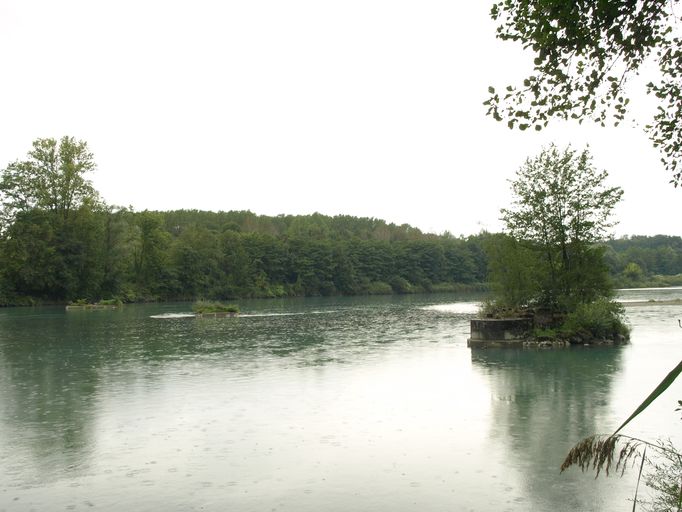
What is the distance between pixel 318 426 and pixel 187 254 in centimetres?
8058

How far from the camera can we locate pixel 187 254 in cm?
8944

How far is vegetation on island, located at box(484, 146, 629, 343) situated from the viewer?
83.8ft

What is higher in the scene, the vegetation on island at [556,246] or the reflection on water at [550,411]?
the vegetation on island at [556,246]

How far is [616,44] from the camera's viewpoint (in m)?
6.84

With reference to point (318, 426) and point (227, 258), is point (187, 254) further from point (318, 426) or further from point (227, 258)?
point (318, 426)

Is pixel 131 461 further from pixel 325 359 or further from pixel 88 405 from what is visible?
pixel 325 359

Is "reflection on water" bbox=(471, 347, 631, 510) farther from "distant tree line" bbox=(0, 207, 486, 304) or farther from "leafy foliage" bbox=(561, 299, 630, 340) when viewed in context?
"distant tree line" bbox=(0, 207, 486, 304)

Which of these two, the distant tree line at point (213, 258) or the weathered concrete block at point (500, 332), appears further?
the distant tree line at point (213, 258)

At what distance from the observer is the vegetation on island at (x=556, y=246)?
2553 centimetres

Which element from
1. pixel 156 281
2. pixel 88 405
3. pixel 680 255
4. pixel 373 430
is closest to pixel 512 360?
pixel 373 430

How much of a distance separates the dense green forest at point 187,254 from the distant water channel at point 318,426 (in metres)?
16.6

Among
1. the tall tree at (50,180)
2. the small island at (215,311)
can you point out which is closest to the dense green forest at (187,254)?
the tall tree at (50,180)

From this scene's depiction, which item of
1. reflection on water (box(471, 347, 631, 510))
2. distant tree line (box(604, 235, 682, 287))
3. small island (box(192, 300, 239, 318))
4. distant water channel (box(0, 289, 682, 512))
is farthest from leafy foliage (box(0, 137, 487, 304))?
reflection on water (box(471, 347, 631, 510))

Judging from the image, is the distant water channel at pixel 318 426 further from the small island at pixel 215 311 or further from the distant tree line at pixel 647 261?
the distant tree line at pixel 647 261
